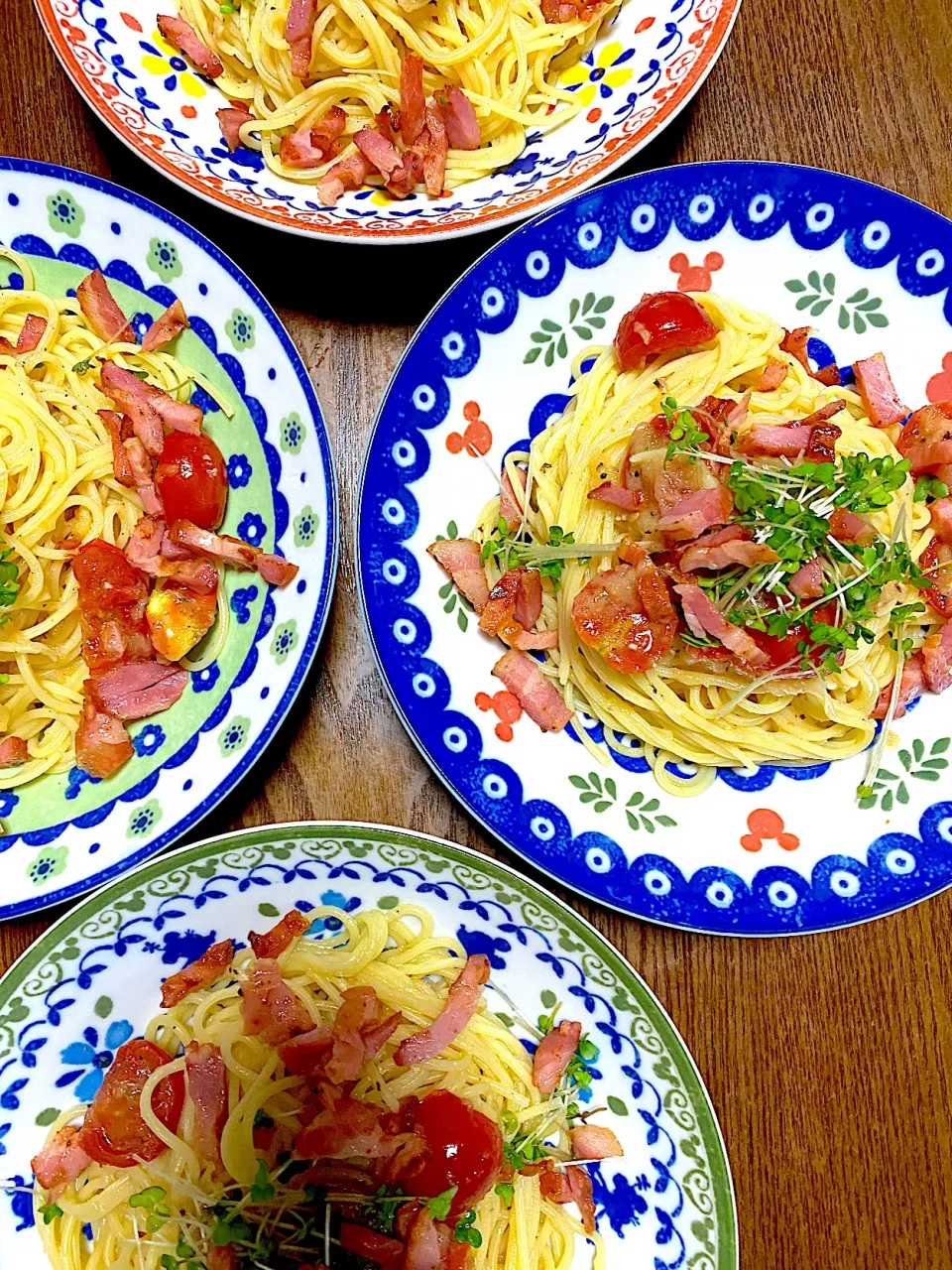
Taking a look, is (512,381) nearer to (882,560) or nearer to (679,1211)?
(882,560)

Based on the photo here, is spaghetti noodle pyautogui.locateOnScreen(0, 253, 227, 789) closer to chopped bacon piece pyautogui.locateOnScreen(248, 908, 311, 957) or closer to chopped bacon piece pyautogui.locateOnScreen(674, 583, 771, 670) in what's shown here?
chopped bacon piece pyautogui.locateOnScreen(248, 908, 311, 957)

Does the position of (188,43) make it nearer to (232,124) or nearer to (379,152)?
(232,124)

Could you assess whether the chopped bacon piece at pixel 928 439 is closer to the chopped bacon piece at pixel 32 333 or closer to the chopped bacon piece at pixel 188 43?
the chopped bacon piece at pixel 188 43

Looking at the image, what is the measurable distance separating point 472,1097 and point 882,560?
156cm

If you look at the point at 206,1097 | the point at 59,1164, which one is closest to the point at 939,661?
the point at 206,1097

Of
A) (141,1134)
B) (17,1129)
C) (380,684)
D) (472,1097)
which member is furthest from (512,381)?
(17,1129)

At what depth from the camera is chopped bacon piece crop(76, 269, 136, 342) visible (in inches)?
86.4

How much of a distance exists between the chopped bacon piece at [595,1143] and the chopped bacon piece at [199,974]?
0.91m

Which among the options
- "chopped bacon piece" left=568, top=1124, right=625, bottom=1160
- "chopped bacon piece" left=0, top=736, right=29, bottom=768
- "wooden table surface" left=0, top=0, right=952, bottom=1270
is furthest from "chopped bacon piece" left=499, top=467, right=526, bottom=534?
"chopped bacon piece" left=568, top=1124, right=625, bottom=1160

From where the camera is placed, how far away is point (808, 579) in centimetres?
196

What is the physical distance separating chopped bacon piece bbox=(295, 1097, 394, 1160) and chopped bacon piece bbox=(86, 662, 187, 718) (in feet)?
3.28

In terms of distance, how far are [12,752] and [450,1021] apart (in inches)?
49.3

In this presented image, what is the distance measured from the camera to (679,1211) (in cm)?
196

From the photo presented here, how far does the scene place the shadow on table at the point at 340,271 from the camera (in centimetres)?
241
